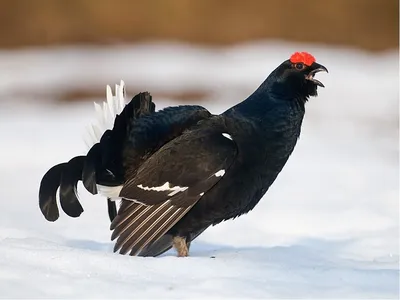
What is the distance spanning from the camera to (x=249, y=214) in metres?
5.45

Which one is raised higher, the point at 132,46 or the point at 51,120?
the point at 132,46

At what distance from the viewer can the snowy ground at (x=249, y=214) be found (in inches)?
115

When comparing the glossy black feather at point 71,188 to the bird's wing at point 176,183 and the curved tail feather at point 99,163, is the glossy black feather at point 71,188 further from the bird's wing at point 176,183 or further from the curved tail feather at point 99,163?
the bird's wing at point 176,183


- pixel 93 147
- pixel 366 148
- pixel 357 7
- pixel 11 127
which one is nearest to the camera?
pixel 93 147

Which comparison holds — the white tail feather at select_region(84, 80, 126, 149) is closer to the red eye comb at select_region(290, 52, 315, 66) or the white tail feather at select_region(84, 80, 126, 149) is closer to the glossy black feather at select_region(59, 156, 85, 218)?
the glossy black feather at select_region(59, 156, 85, 218)


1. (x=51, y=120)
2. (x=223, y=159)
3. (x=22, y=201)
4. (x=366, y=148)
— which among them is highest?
(x=51, y=120)

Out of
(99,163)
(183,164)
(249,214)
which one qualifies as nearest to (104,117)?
(99,163)

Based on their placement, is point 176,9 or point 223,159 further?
point 176,9

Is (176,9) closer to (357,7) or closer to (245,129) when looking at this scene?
(357,7)

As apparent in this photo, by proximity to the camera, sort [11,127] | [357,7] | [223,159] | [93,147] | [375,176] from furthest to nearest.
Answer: [357,7]
[11,127]
[375,176]
[93,147]
[223,159]

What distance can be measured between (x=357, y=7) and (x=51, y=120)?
27.7 ft

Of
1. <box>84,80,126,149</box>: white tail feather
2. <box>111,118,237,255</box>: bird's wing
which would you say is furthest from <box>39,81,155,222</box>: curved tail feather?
<box>111,118,237,255</box>: bird's wing

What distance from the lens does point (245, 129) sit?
364 cm

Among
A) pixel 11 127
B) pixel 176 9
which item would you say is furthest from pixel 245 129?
pixel 176 9
